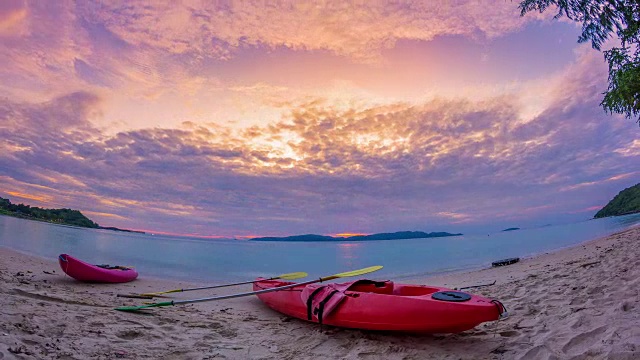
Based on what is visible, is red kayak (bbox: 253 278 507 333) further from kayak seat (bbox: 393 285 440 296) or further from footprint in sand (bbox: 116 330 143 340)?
footprint in sand (bbox: 116 330 143 340)

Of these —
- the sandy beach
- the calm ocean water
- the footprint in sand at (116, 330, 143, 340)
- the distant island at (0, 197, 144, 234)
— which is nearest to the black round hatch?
the sandy beach

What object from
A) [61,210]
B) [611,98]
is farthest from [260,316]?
[61,210]

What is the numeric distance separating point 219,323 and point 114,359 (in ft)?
8.06

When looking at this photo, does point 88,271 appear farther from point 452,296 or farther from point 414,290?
point 452,296

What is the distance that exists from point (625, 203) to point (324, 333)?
9970 cm

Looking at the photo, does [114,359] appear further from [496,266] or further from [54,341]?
[496,266]

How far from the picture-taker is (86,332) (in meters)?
4.07

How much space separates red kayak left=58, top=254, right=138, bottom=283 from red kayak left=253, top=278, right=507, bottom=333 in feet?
23.8

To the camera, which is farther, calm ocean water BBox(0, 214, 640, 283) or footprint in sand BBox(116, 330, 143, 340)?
calm ocean water BBox(0, 214, 640, 283)

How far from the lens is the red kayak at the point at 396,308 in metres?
3.75

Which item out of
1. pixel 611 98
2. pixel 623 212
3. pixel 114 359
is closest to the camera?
pixel 114 359

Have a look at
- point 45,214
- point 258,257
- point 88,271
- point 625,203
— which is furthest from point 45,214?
point 625,203

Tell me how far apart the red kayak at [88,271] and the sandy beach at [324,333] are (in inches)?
149

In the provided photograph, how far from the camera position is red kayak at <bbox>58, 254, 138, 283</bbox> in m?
9.38
